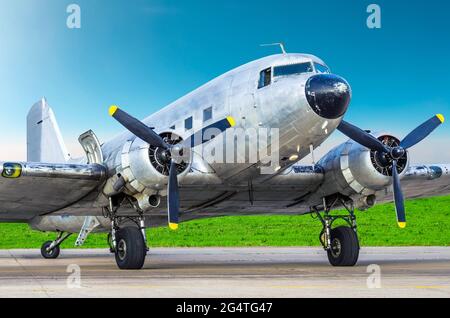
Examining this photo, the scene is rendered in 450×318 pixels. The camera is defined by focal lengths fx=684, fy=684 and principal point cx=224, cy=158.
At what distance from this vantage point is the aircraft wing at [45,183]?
53.3 ft

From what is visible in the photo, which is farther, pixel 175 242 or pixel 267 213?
pixel 175 242

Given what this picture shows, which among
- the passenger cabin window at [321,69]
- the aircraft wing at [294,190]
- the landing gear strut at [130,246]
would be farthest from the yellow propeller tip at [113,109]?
the passenger cabin window at [321,69]

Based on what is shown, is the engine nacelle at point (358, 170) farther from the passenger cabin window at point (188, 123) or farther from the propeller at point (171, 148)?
the passenger cabin window at point (188, 123)

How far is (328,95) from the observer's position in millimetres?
14469

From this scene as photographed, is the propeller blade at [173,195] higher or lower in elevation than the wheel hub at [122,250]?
higher

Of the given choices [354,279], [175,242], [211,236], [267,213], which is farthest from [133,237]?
[211,236]

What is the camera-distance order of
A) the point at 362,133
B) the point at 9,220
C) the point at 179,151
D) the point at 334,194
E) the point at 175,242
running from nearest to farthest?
the point at 179,151, the point at 362,133, the point at 334,194, the point at 9,220, the point at 175,242

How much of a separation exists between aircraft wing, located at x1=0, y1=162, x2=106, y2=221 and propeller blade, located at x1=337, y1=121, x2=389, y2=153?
623 centimetres

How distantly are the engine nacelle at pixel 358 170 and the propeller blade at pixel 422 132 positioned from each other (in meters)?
0.33

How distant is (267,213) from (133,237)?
7403 mm

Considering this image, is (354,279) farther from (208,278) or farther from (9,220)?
(9,220)

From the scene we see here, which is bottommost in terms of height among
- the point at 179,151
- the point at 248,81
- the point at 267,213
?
the point at 267,213

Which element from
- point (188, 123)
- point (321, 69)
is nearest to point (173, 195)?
point (188, 123)

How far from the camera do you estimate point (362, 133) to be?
17156mm
